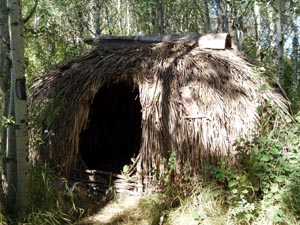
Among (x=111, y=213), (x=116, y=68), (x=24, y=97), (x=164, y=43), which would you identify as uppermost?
(x=164, y=43)

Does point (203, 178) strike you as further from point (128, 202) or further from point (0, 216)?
point (0, 216)

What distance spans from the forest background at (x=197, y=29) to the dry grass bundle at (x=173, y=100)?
0.46 meters

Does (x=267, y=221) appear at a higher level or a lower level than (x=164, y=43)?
lower

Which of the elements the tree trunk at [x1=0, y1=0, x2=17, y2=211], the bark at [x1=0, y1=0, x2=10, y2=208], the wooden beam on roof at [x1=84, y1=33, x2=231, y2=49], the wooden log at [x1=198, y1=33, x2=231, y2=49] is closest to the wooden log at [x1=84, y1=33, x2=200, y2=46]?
the wooden beam on roof at [x1=84, y1=33, x2=231, y2=49]

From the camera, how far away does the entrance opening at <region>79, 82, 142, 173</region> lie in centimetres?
738

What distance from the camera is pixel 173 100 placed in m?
4.97

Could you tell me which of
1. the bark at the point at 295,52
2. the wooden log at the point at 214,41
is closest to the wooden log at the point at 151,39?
the wooden log at the point at 214,41

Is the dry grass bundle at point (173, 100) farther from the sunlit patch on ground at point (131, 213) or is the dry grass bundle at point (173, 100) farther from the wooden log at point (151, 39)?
the sunlit patch on ground at point (131, 213)

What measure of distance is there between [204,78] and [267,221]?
218 centimetres

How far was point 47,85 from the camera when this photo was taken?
5.73 m

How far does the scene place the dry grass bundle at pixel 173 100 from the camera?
4707mm

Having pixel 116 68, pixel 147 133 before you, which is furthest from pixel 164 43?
pixel 147 133

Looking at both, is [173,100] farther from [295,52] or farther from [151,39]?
[295,52]

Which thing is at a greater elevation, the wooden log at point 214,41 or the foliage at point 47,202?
the wooden log at point 214,41
